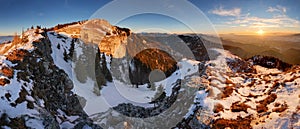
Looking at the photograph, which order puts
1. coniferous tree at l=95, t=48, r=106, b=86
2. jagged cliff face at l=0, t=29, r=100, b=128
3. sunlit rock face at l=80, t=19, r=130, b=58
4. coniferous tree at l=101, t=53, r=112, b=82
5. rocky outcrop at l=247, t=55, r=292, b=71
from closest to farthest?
1. jagged cliff face at l=0, t=29, r=100, b=128
2. rocky outcrop at l=247, t=55, r=292, b=71
3. coniferous tree at l=95, t=48, r=106, b=86
4. coniferous tree at l=101, t=53, r=112, b=82
5. sunlit rock face at l=80, t=19, r=130, b=58

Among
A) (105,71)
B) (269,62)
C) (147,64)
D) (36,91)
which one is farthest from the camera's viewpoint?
(147,64)

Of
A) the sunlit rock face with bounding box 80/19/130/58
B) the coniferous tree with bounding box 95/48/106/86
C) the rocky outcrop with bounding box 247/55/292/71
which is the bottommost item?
the coniferous tree with bounding box 95/48/106/86

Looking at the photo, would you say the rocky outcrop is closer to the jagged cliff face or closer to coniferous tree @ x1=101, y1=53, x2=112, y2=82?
coniferous tree @ x1=101, y1=53, x2=112, y2=82

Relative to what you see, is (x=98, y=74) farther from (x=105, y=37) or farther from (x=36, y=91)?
(x=36, y=91)

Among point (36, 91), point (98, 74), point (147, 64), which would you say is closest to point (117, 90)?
point (98, 74)

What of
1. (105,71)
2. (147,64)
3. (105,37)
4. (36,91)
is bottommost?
(105,71)

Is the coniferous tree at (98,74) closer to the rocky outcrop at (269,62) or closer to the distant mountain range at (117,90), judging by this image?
the distant mountain range at (117,90)

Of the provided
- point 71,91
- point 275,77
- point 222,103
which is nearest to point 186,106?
point 222,103

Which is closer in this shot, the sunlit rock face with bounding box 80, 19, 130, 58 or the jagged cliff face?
the jagged cliff face

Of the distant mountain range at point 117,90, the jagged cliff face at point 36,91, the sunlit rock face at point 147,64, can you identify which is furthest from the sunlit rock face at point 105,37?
the jagged cliff face at point 36,91

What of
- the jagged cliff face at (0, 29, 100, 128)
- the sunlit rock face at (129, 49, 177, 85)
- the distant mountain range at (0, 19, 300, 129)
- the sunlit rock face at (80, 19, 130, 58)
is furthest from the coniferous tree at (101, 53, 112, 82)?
the jagged cliff face at (0, 29, 100, 128)

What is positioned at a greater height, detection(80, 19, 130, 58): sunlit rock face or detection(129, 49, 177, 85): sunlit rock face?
detection(80, 19, 130, 58): sunlit rock face
